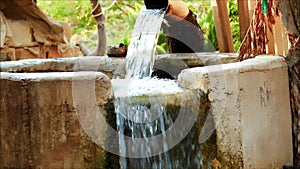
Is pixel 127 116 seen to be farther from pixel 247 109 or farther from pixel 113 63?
pixel 113 63

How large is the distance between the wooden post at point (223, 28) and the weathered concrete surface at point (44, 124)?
2475 mm

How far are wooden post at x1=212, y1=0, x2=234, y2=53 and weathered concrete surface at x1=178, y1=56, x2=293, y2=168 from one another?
5.88ft

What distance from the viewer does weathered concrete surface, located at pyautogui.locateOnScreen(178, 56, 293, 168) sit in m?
2.69

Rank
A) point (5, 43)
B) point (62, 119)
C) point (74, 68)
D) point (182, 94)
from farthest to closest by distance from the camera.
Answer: point (5, 43) < point (74, 68) < point (182, 94) < point (62, 119)

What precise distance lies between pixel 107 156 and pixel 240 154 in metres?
0.78

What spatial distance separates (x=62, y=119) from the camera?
2.52m

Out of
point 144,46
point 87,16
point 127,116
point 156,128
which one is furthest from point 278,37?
point 87,16

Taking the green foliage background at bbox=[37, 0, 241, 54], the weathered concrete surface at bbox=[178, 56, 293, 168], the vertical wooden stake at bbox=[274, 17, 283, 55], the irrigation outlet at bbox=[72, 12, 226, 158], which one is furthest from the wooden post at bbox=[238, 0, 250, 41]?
the green foliage background at bbox=[37, 0, 241, 54]

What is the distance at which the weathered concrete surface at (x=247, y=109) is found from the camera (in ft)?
8.82

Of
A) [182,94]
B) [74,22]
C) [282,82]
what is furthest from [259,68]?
[74,22]

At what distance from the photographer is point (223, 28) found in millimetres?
4773

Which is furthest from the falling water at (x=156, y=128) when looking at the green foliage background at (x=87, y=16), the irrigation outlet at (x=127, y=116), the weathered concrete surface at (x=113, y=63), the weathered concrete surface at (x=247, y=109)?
the green foliage background at (x=87, y=16)

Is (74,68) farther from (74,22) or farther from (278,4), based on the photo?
(74,22)

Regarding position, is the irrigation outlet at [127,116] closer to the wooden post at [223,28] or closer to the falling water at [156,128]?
the falling water at [156,128]
